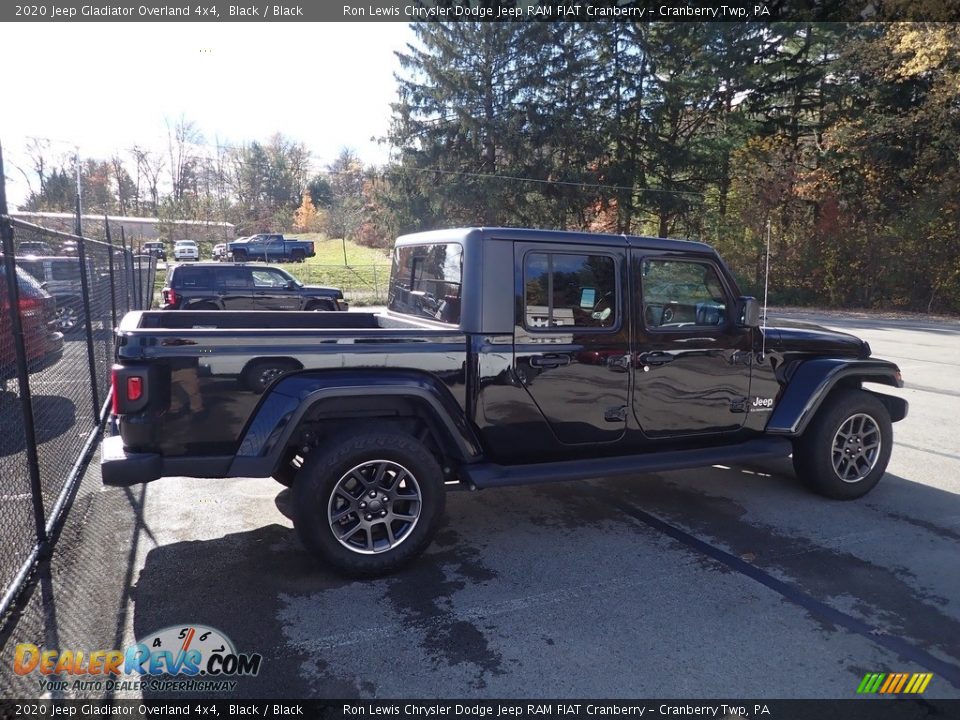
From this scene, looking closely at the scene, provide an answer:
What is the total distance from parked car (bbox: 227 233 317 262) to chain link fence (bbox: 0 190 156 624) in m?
35.2

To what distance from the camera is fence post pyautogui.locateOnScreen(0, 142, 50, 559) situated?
3479mm

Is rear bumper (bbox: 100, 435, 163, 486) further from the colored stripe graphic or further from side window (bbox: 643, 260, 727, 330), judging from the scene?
the colored stripe graphic

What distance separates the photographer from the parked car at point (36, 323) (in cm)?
537

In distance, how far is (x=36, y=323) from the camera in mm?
5902

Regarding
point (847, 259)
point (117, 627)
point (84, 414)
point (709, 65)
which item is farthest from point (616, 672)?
point (709, 65)

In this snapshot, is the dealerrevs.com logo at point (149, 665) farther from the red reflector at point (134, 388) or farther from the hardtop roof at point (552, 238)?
the hardtop roof at point (552, 238)

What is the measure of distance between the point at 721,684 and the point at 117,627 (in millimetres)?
2863

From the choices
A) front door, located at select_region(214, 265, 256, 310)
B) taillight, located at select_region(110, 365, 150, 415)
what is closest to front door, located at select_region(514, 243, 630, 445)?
taillight, located at select_region(110, 365, 150, 415)

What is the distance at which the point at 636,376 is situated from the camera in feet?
14.5

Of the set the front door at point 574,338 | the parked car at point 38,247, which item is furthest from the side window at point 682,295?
the parked car at point 38,247

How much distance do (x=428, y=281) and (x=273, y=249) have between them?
138 feet

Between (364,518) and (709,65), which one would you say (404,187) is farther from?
(364,518)

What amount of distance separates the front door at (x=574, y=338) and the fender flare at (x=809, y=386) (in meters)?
1.38

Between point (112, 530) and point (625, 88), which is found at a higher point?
point (625, 88)
